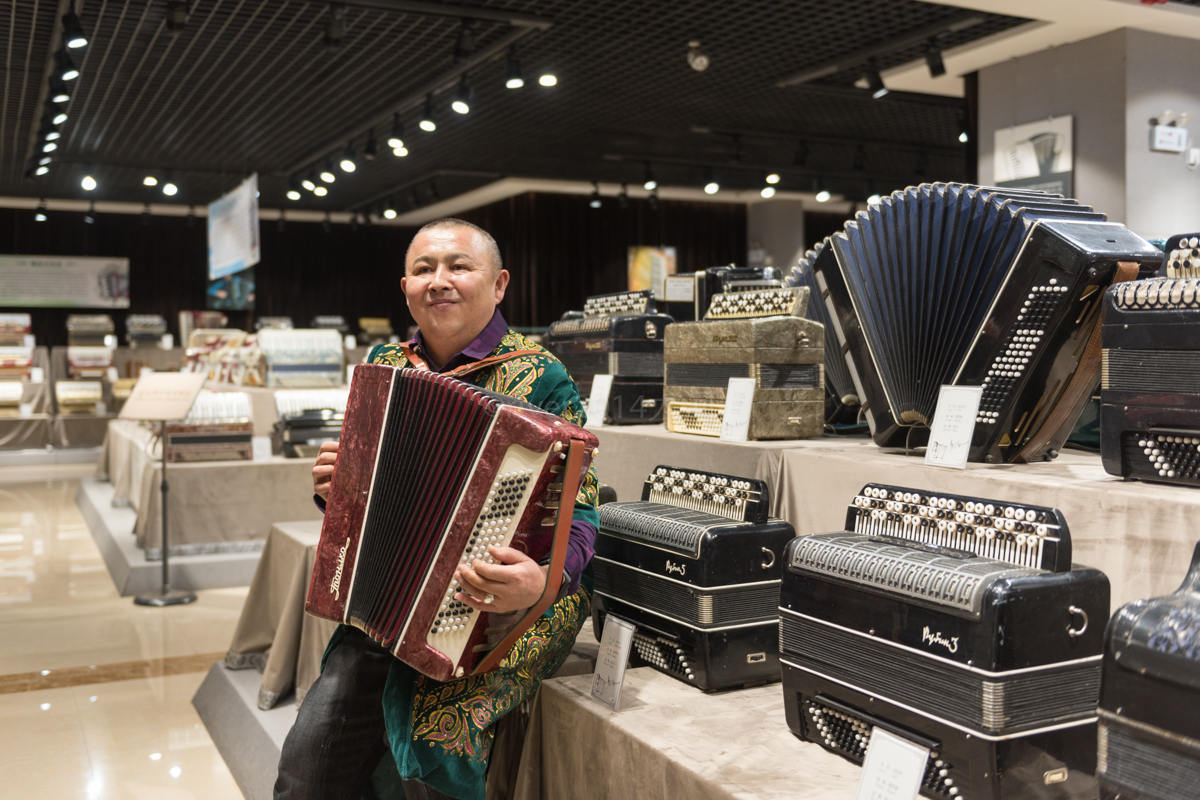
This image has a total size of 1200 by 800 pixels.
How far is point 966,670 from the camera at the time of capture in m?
1.34

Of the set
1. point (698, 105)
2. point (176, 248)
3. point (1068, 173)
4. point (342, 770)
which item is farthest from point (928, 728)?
Answer: point (176, 248)

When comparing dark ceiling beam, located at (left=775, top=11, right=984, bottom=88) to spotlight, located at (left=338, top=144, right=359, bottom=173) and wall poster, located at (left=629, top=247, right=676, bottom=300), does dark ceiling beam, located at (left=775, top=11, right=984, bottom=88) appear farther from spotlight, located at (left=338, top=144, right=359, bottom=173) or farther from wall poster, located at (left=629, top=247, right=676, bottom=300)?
wall poster, located at (left=629, top=247, right=676, bottom=300)

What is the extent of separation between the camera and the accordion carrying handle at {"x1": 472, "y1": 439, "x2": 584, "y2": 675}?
1574 mm

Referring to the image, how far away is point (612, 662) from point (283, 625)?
1.73 metres

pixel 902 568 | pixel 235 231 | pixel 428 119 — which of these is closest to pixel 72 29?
pixel 428 119

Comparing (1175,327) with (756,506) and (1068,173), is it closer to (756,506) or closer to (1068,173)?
(756,506)

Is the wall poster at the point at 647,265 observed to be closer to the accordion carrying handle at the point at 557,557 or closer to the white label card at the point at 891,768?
the accordion carrying handle at the point at 557,557

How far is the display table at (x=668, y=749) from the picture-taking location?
1.52m

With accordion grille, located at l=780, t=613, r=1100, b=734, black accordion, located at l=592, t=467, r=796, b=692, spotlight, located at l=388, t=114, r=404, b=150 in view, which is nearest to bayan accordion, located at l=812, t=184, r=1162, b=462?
black accordion, located at l=592, t=467, r=796, b=692

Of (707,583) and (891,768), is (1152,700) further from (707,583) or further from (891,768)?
(707,583)

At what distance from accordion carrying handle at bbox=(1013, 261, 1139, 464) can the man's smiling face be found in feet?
3.89

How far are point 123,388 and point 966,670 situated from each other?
42.3 feet

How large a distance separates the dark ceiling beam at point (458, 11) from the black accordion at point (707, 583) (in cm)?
491

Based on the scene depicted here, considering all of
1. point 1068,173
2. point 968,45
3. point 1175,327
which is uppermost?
point 968,45
